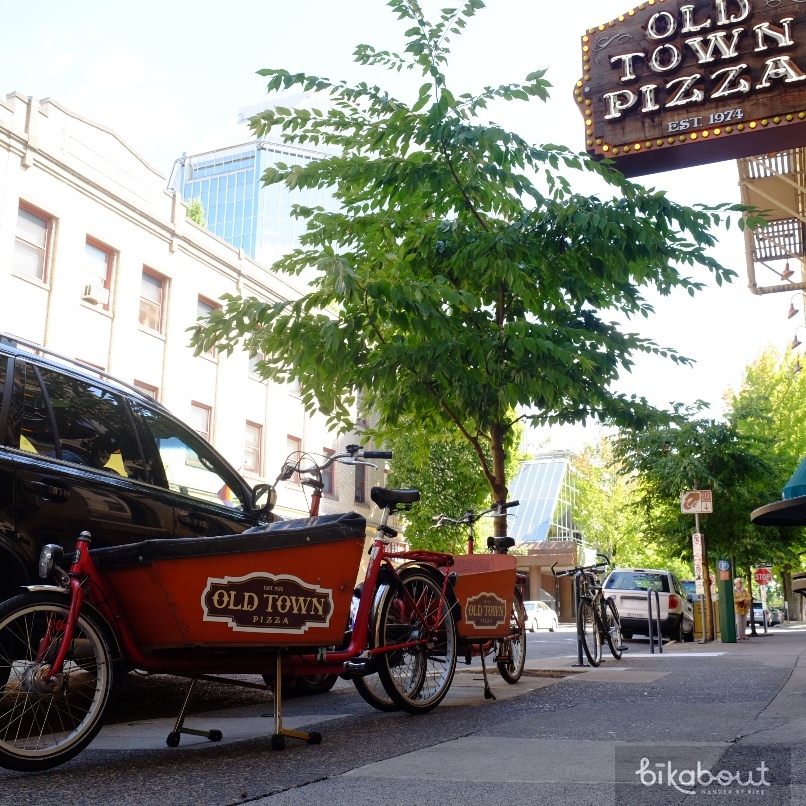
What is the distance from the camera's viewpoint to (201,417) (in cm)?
2864

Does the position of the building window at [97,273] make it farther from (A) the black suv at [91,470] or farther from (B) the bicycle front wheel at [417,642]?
(B) the bicycle front wheel at [417,642]

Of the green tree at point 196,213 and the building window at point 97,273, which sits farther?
the green tree at point 196,213

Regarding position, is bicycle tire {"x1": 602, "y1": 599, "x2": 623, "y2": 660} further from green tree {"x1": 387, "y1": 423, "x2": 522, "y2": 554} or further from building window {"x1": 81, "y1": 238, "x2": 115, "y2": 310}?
green tree {"x1": 387, "y1": 423, "x2": 522, "y2": 554}

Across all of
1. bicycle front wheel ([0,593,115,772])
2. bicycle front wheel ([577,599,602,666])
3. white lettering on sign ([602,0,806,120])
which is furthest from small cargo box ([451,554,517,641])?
white lettering on sign ([602,0,806,120])

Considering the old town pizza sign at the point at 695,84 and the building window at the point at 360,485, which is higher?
the old town pizza sign at the point at 695,84

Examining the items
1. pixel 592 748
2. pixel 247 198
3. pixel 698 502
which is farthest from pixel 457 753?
pixel 247 198

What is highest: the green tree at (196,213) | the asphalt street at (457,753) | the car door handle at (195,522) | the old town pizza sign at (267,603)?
the green tree at (196,213)

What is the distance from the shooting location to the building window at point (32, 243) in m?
22.3

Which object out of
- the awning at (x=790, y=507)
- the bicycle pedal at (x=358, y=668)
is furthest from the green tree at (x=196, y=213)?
the bicycle pedal at (x=358, y=668)

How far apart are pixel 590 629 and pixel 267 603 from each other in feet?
22.3

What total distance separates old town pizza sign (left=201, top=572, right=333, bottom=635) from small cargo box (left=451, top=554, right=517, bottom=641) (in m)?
1.95

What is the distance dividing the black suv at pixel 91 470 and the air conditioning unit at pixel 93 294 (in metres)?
18.3

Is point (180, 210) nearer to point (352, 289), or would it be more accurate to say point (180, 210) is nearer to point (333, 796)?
point (352, 289)

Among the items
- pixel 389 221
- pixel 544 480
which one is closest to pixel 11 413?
pixel 389 221
